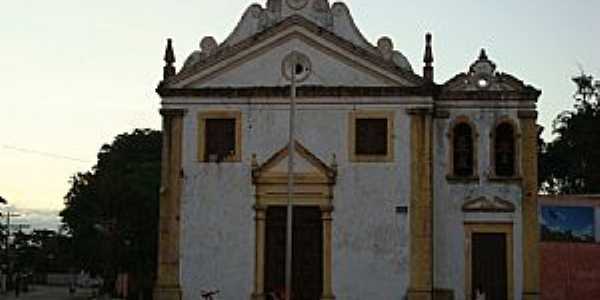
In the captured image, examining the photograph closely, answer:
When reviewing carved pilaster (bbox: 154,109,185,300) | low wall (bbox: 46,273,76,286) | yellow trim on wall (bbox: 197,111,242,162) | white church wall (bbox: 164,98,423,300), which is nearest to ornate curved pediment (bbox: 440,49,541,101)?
white church wall (bbox: 164,98,423,300)

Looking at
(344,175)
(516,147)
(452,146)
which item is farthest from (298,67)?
(516,147)

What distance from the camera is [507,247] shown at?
28719 millimetres

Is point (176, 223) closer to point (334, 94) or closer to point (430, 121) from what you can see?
point (334, 94)

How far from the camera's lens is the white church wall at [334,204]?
2878cm

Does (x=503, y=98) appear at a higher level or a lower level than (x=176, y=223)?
higher

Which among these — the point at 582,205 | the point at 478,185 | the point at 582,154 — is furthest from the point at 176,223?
the point at 582,154

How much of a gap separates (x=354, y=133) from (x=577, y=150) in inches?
1010

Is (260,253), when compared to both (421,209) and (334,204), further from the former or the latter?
(421,209)

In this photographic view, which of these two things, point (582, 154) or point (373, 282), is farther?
point (582, 154)

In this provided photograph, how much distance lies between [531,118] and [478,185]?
8.56 ft

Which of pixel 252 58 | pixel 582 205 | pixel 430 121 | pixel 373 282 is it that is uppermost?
pixel 252 58

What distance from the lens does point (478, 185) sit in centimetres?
2911

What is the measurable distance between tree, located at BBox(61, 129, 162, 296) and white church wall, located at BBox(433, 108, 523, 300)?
1656 cm

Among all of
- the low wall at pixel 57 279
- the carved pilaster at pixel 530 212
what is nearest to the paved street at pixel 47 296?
the low wall at pixel 57 279
